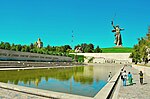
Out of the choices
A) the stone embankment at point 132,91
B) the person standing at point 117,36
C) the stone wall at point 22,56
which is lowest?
the stone embankment at point 132,91

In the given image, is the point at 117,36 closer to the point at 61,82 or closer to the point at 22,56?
the point at 22,56

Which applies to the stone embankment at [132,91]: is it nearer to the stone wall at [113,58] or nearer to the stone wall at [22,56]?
the stone wall at [22,56]

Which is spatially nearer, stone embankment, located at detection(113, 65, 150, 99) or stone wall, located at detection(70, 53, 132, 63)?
stone embankment, located at detection(113, 65, 150, 99)

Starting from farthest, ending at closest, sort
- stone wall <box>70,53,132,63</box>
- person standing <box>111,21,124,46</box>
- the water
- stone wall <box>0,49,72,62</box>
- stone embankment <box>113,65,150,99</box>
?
stone wall <box>70,53,132,63</box> → person standing <box>111,21,124,46</box> → stone wall <box>0,49,72,62</box> → the water → stone embankment <box>113,65,150,99</box>

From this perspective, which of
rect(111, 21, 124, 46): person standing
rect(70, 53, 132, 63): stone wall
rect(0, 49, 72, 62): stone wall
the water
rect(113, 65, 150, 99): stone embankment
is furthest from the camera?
rect(70, 53, 132, 63): stone wall

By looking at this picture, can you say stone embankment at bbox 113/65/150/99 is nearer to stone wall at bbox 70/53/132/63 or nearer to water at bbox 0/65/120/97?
water at bbox 0/65/120/97

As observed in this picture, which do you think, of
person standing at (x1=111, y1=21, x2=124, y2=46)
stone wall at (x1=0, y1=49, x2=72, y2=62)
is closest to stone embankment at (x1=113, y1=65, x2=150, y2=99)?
stone wall at (x1=0, y1=49, x2=72, y2=62)

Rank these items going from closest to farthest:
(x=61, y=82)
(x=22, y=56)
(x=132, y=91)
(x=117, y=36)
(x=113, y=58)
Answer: (x=132, y=91), (x=61, y=82), (x=22, y=56), (x=117, y=36), (x=113, y=58)

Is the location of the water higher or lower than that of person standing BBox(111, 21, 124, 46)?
lower

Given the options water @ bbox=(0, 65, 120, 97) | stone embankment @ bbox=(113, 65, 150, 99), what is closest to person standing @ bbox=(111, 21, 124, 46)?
water @ bbox=(0, 65, 120, 97)

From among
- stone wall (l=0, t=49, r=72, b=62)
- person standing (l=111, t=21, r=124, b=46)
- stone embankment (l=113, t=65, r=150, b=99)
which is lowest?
stone embankment (l=113, t=65, r=150, b=99)

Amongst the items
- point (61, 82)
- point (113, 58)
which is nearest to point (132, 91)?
point (61, 82)

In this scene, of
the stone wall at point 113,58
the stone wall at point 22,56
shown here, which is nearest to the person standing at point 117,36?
the stone wall at point 113,58

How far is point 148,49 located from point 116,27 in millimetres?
61775
